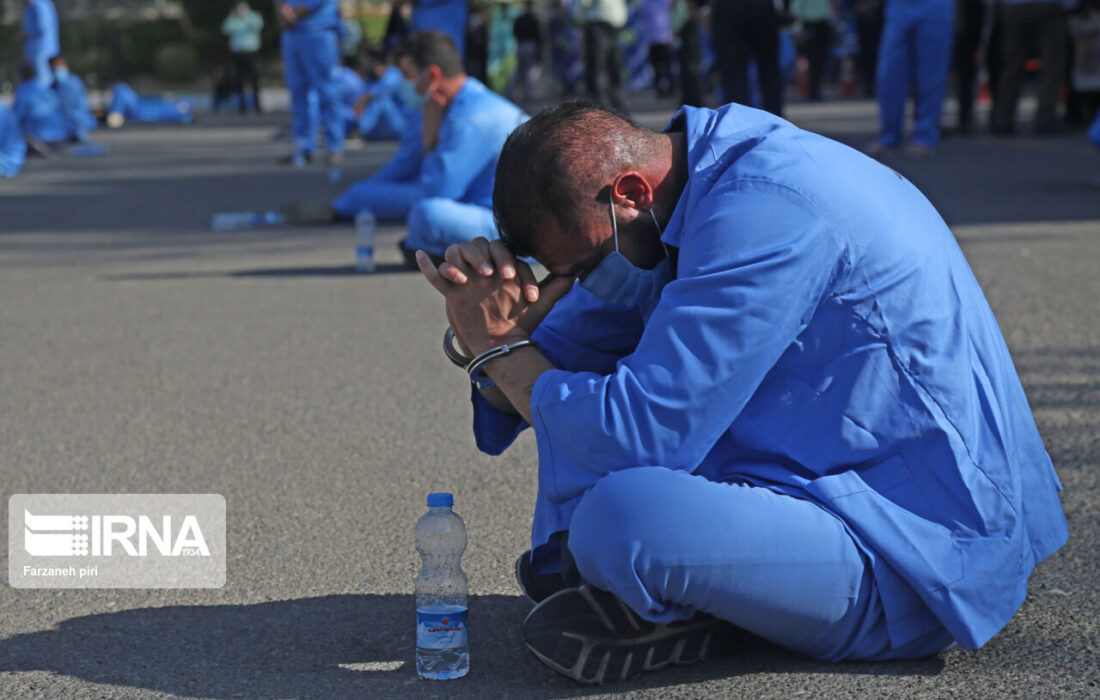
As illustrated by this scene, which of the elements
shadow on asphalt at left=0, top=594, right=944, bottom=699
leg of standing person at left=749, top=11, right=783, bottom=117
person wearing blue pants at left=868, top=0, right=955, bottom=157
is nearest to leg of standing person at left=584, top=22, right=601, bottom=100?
person wearing blue pants at left=868, top=0, right=955, bottom=157

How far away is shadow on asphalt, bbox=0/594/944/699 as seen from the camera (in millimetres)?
2680

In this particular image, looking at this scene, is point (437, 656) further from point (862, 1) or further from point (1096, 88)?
point (862, 1)

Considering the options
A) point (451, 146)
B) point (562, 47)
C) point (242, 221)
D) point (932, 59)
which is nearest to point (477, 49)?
point (562, 47)

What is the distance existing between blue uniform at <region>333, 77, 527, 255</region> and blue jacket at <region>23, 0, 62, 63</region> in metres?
12.5

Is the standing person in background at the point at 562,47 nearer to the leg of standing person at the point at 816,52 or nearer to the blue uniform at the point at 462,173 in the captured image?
the leg of standing person at the point at 816,52

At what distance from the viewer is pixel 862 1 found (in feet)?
70.1

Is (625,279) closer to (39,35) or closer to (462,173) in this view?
(462,173)

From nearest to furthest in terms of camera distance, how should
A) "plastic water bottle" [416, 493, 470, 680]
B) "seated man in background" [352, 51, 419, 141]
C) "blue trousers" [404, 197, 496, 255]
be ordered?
"plastic water bottle" [416, 493, 470, 680], "blue trousers" [404, 197, 496, 255], "seated man in background" [352, 51, 419, 141]

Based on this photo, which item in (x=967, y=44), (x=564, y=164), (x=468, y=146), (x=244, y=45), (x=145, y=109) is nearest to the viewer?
(x=564, y=164)

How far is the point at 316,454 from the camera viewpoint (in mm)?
4492

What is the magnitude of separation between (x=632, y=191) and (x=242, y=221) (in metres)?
8.23

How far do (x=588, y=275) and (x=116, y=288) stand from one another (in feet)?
19.1

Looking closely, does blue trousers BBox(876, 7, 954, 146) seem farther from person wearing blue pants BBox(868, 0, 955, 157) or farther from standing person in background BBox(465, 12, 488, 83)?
standing person in background BBox(465, 12, 488, 83)

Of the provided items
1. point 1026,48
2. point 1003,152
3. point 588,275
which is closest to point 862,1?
point 1026,48
